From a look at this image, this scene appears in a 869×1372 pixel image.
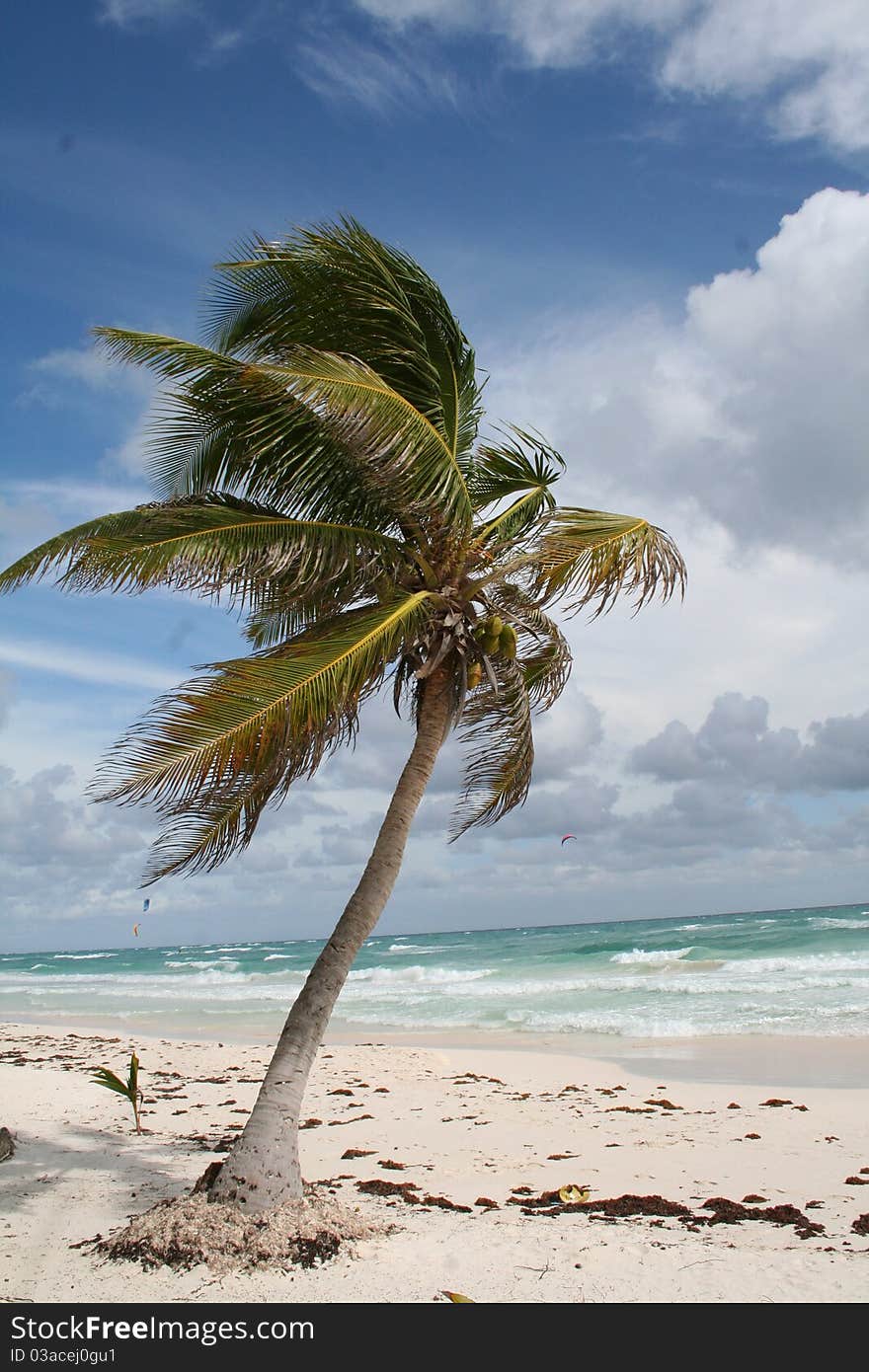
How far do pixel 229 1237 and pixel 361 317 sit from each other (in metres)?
6.23

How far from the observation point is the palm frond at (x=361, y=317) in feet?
22.1

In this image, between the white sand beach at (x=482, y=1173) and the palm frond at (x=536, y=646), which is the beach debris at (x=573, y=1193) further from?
the palm frond at (x=536, y=646)

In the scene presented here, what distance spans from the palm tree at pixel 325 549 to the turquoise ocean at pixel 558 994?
500 inches

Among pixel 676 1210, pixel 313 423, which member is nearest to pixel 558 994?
pixel 676 1210

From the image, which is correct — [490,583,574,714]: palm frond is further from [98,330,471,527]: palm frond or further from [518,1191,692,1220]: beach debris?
[518,1191,692,1220]: beach debris

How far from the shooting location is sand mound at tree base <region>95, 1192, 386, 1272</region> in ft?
17.7

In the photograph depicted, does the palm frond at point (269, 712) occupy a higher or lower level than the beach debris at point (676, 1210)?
higher

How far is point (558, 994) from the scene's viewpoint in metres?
27.0

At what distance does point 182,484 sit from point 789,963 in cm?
2893

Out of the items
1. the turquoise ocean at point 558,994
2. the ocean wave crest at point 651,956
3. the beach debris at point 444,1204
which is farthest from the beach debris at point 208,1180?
the ocean wave crest at point 651,956

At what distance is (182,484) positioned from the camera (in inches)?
292

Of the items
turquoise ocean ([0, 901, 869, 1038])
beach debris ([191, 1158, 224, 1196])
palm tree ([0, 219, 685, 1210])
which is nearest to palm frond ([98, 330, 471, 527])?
palm tree ([0, 219, 685, 1210])

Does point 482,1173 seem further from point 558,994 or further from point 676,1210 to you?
point 558,994
